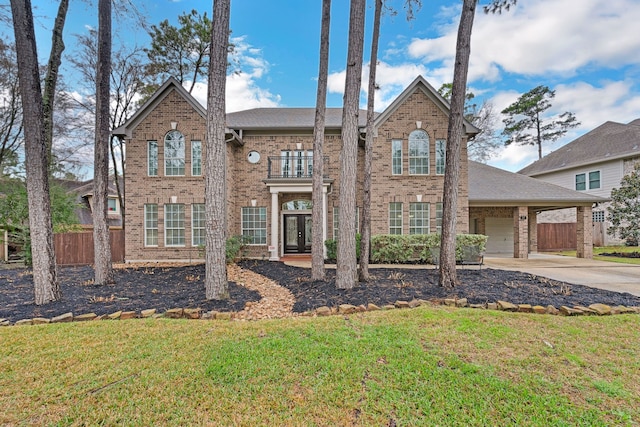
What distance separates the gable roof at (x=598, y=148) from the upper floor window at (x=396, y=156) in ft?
51.0

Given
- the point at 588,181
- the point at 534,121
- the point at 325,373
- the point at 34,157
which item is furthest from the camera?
the point at 534,121

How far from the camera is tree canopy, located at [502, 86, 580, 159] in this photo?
2695cm

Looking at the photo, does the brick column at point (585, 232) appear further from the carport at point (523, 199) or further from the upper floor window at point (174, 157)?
the upper floor window at point (174, 157)

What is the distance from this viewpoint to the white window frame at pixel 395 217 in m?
13.2

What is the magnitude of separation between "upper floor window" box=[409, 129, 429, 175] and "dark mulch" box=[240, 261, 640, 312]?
6.32 meters

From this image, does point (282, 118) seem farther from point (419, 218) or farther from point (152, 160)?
point (419, 218)

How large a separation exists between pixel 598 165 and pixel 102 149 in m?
27.1

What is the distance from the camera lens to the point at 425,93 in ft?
43.3

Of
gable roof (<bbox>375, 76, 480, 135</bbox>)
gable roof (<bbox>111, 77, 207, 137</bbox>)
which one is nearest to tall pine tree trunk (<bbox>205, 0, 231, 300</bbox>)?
gable roof (<bbox>111, 77, 207, 137</bbox>)

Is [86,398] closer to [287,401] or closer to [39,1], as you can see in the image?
[287,401]

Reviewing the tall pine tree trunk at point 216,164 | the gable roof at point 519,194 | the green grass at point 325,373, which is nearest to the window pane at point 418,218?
the gable roof at point 519,194

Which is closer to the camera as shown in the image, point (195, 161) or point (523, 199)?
point (195, 161)

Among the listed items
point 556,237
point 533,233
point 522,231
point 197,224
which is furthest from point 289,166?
point 556,237

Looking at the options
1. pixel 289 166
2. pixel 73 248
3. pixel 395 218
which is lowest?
pixel 73 248
